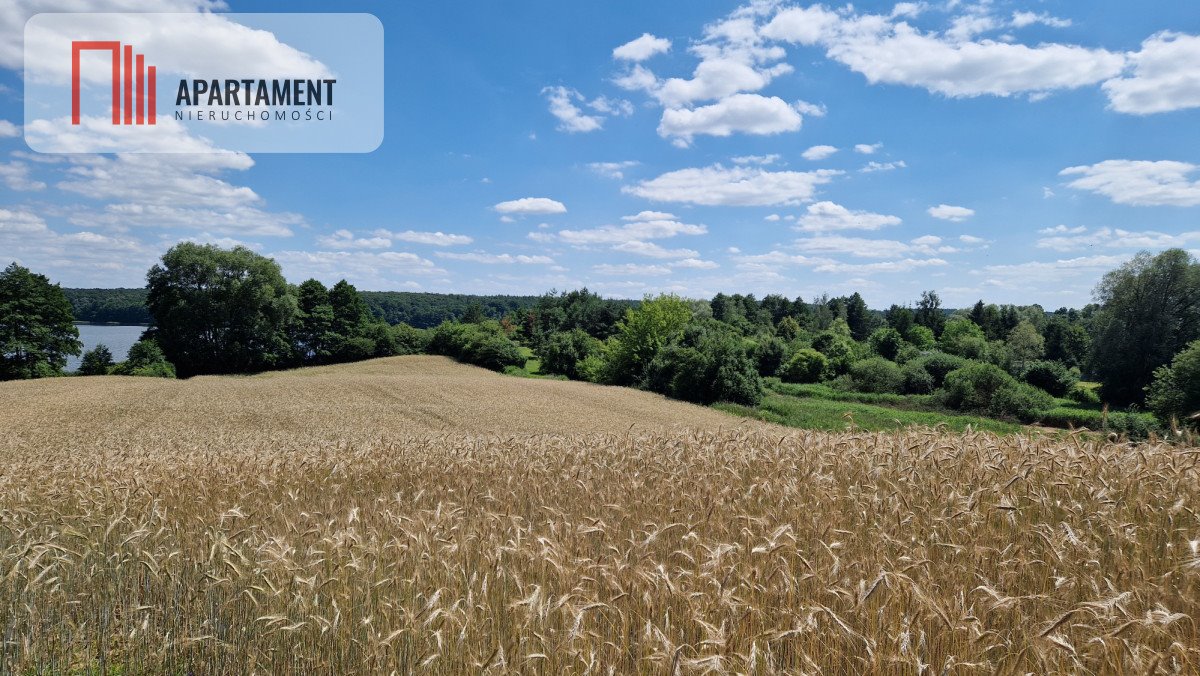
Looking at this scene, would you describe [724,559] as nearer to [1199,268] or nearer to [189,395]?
[189,395]

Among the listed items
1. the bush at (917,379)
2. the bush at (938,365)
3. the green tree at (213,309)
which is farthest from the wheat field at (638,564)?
the green tree at (213,309)

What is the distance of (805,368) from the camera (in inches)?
2490

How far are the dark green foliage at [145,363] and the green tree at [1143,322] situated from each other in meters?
81.5

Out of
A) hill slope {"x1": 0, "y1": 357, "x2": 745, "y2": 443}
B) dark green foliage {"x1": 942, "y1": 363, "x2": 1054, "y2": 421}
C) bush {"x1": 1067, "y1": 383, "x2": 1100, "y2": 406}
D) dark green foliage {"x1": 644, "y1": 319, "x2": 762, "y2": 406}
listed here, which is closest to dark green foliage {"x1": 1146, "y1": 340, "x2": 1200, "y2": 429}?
dark green foliage {"x1": 942, "y1": 363, "x2": 1054, "y2": 421}

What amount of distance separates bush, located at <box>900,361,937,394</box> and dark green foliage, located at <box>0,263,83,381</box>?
2850 inches

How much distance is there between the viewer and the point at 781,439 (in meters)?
7.72

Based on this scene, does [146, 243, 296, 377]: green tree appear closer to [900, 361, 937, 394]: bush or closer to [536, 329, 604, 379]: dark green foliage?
[536, 329, 604, 379]: dark green foliage

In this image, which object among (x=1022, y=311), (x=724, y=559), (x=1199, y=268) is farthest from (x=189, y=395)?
(x=1022, y=311)

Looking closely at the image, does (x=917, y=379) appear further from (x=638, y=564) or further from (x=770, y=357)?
(x=638, y=564)

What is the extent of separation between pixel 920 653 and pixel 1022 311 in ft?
425

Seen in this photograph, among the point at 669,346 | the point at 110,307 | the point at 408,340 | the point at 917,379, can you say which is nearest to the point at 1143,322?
the point at 917,379

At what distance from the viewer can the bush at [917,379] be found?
5284 centimetres

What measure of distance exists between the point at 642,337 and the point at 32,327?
165 feet

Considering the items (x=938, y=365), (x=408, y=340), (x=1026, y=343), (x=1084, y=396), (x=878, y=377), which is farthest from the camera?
(x=1026, y=343)
